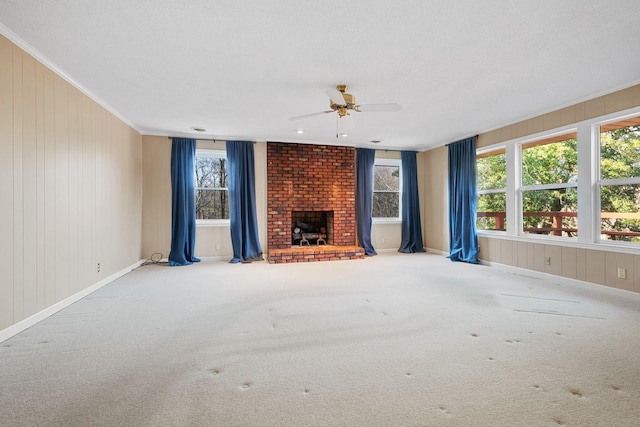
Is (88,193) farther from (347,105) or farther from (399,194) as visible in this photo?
(399,194)

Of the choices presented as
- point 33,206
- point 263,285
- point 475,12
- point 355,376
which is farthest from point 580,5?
point 33,206

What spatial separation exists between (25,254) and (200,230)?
127 inches

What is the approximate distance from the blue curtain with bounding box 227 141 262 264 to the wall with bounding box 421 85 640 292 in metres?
4.26

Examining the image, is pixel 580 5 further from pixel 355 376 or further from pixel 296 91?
pixel 355 376

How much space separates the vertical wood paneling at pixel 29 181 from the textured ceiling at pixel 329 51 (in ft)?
1.00

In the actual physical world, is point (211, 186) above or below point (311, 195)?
above

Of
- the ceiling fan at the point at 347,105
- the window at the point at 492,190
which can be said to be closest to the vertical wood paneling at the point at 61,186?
the ceiling fan at the point at 347,105

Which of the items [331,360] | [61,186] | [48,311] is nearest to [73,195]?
[61,186]

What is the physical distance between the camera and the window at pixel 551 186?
13.2 feet

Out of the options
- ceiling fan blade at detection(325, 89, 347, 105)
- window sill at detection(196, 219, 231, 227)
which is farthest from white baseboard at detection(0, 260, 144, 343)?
ceiling fan blade at detection(325, 89, 347, 105)

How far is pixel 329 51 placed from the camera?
257cm

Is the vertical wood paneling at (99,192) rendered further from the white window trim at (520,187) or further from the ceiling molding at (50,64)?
the white window trim at (520,187)

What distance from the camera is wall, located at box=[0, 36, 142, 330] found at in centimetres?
237

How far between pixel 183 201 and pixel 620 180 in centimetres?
634
